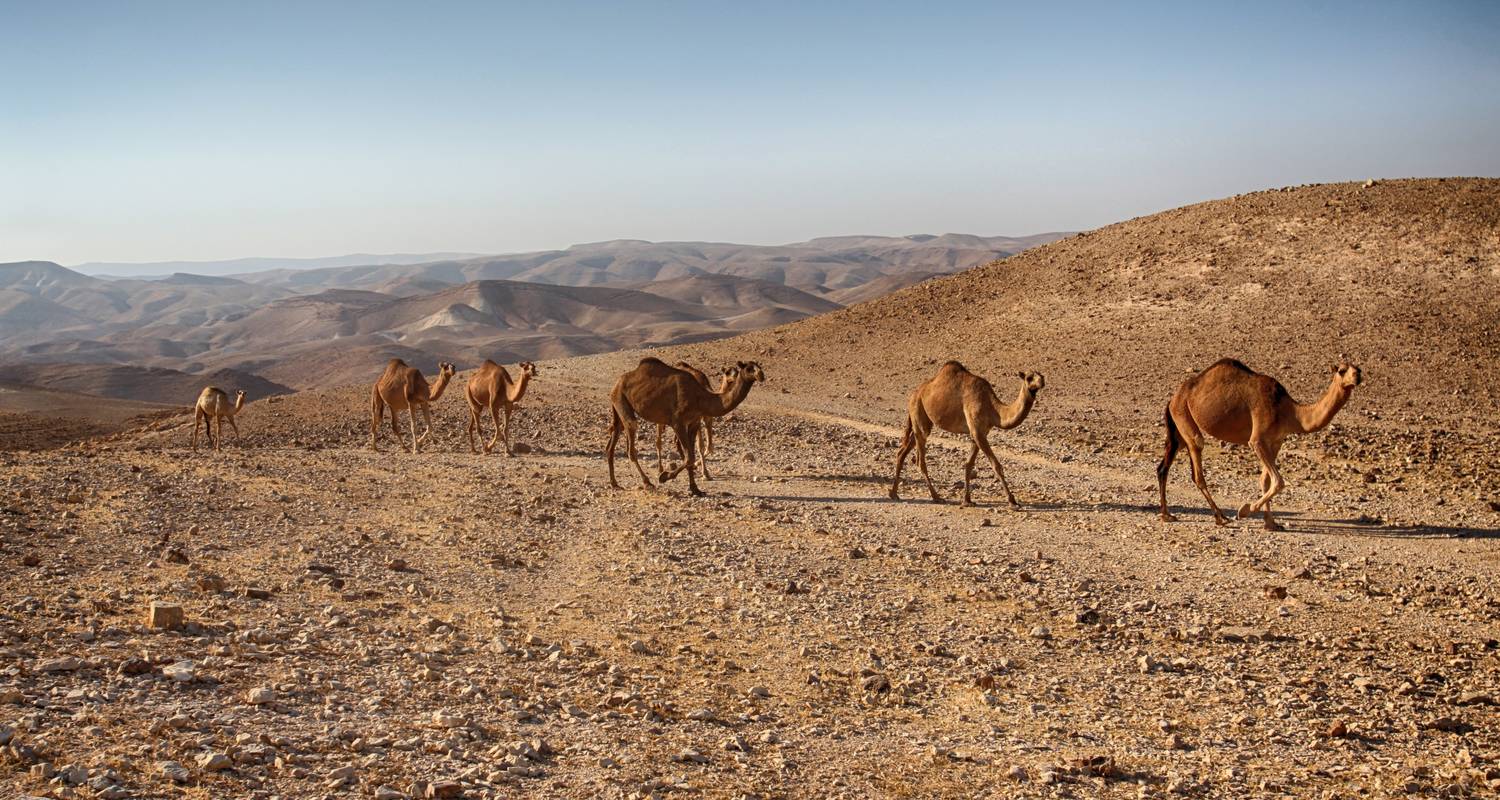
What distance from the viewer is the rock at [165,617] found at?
8.82 meters

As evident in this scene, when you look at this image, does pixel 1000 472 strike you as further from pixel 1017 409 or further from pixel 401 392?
pixel 401 392

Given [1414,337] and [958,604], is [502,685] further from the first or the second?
[1414,337]

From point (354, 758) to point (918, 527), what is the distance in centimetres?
903

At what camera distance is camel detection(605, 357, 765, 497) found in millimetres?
17156

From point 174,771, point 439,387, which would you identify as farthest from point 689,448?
point 174,771

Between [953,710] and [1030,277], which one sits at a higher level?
[1030,277]

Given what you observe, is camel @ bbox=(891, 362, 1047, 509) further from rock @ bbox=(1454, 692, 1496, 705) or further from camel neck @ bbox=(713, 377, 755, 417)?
rock @ bbox=(1454, 692, 1496, 705)

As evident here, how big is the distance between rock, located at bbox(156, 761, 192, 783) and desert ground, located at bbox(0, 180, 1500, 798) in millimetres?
21

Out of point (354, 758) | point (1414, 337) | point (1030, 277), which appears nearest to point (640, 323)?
point (1030, 277)

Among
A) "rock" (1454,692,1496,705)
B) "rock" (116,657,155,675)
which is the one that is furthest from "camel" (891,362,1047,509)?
"rock" (116,657,155,675)

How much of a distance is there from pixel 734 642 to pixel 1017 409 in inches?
290

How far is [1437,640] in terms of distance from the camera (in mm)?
9484

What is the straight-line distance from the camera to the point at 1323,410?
46.6 ft

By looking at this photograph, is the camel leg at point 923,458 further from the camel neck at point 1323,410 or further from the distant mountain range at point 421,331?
the distant mountain range at point 421,331
